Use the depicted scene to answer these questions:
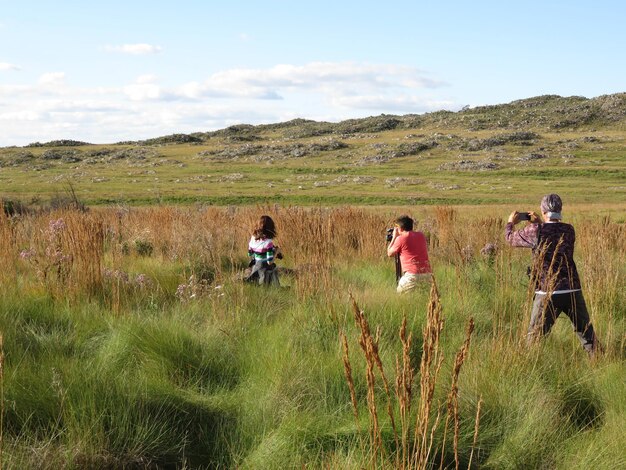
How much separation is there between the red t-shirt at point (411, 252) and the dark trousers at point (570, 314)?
218 cm

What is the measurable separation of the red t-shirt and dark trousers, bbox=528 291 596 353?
7.14 ft

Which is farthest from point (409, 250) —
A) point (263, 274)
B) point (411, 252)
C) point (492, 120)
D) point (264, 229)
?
point (492, 120)

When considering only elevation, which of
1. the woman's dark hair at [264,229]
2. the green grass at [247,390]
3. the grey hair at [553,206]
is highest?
the grey hair at [553,206]

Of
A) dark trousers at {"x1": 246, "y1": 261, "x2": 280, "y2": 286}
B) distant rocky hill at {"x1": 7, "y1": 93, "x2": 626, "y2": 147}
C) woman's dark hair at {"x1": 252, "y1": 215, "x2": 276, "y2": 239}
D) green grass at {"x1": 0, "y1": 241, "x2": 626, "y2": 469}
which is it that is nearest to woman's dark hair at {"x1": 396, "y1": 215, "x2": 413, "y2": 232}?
dark trousers at {"x1": 246, "y1": 261, "x2": 280, "y2": 286}

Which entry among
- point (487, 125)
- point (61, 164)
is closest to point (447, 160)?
point (487, 125)

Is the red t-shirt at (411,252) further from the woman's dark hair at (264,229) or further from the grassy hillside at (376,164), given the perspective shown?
the grassy hillside at (376,164)

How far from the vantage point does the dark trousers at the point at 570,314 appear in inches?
192

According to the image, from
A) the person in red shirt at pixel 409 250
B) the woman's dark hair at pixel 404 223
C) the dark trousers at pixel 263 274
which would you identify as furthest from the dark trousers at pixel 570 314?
the dark trousers at pixel 263 274

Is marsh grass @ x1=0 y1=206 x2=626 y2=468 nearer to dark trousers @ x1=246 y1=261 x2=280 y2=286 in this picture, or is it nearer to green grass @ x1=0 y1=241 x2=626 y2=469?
green grass @ x1=0 y1=241 x2=626 y2=469

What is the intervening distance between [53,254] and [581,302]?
457cm

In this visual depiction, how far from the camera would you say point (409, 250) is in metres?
7.48

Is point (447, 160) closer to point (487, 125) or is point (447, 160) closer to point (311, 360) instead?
point (487, 125)

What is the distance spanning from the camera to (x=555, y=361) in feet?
14.6

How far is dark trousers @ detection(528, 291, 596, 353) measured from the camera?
16.0 ft
